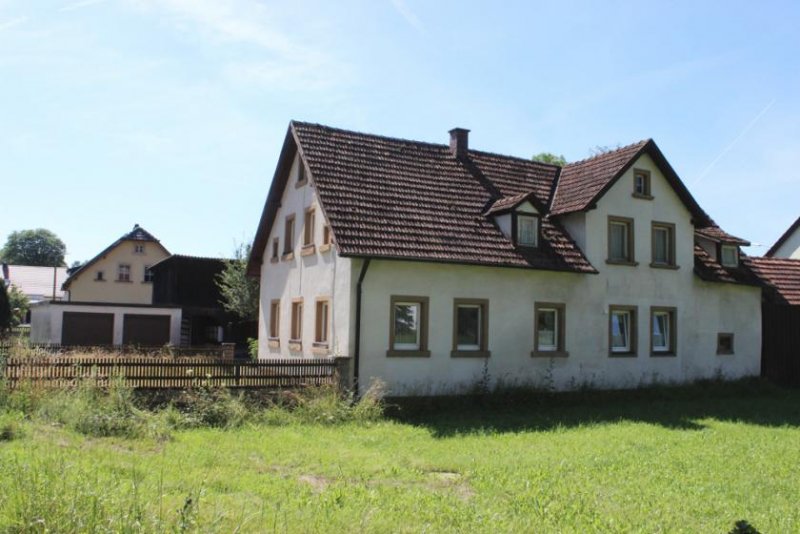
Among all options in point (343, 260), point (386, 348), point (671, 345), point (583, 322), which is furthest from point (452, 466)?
point (671, 345)

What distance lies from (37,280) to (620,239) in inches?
2797

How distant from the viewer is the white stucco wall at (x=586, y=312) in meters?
17.6

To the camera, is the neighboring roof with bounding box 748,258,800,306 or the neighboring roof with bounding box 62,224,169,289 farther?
the neighboring roof with bounding box 62,224,169,289

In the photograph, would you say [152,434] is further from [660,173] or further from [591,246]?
[660,173]

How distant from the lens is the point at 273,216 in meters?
23.8

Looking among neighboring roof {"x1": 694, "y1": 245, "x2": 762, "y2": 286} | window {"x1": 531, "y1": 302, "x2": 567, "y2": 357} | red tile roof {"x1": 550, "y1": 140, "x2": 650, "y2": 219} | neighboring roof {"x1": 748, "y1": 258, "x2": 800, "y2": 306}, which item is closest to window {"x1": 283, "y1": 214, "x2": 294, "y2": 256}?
window {"x1": 531, "y1": 302, "x2": 567, "y2": 357}

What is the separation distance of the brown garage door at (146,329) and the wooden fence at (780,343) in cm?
2925

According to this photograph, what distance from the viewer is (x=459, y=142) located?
2283cm

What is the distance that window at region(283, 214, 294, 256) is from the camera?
875 inches

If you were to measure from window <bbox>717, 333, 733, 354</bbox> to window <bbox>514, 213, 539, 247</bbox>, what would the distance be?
7.78m

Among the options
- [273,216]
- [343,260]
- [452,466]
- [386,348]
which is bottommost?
[452,466]

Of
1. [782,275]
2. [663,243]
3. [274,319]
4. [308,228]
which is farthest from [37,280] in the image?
[782,275]

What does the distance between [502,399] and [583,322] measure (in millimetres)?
3855

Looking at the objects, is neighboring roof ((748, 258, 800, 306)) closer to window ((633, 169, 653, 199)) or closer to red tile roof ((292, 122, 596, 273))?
window ((633, 169, 653, 199))
